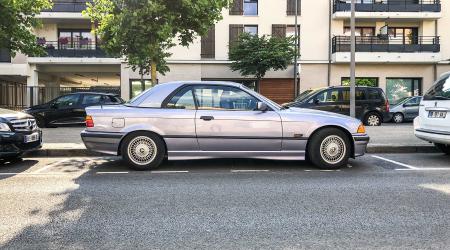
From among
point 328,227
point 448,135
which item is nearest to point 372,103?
point 448,135

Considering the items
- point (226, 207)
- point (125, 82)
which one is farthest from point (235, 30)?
point (226, 207)

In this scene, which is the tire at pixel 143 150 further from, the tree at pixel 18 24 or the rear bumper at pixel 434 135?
the tree at pixel 18 24

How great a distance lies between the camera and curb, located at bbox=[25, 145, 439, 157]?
10.0 meters

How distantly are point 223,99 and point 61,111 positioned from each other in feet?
40.0

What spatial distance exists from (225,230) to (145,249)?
867 mm

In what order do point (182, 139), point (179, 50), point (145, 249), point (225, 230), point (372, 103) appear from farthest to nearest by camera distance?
point (179, 50) < point (372, 103) < point (182, 139) < point (225, 230) < point (145, 249)

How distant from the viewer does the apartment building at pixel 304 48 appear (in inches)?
1162

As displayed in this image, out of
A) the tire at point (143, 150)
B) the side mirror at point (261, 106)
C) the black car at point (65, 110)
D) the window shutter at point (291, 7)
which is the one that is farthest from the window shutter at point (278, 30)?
the tire at point (143, 150)

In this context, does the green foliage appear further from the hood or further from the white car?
the hood

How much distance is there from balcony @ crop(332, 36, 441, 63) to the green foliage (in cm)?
416

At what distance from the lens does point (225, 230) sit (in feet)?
14.4

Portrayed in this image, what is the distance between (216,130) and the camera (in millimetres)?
7902

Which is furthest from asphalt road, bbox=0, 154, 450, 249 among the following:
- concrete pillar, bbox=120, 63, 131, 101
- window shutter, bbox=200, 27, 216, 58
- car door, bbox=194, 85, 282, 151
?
window shutter, bbox=200, 27, 216, 58

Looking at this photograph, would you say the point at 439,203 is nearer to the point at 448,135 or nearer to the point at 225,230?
the point at 225,230
